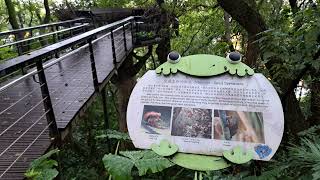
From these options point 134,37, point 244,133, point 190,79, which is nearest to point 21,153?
point 190,79

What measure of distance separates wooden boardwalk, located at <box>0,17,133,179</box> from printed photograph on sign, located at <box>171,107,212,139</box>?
1.35m

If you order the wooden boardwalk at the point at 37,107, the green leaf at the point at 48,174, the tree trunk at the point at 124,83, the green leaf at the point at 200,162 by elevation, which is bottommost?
the tree trunk at the point at 124,83

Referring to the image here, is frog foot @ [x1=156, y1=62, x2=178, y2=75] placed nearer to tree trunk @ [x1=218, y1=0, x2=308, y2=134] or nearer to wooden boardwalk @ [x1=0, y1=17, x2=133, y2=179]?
wooden boardwalk @ [x1=0, y1=17, x2=133, y2=179]

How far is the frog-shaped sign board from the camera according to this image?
219 cm

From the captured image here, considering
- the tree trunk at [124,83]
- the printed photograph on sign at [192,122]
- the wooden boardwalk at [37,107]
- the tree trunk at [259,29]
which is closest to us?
the printed photograph on sign at [192,122]

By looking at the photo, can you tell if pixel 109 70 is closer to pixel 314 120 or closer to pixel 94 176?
pixel 94 176

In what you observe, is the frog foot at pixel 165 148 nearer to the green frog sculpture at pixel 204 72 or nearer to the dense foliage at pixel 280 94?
the green frog sculpture at pixel 204 72

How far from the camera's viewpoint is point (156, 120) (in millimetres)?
2336

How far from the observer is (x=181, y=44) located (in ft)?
37.7

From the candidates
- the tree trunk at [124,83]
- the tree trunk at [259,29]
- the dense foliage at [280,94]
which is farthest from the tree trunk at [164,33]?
the tree trunk at [259,29]

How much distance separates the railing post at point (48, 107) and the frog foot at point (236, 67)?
172 centimetres

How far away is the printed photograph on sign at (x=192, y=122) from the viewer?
2.25 m

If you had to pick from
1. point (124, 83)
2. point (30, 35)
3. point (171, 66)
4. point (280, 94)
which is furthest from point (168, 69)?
point (30, 35)

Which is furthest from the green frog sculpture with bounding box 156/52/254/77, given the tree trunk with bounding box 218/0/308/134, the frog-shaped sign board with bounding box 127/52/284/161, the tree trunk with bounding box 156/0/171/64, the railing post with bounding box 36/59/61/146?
the tree trunk with bounding box 156/0/171/64
